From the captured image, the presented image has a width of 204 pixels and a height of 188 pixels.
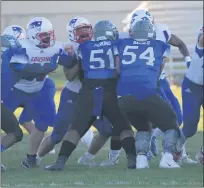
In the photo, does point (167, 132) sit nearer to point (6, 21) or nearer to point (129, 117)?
point (129, 117)

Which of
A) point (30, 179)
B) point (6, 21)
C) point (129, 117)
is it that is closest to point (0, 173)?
point (30, 179)

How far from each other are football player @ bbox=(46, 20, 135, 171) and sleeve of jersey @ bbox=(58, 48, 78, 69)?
0.28 ft

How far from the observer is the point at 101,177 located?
7.32 m

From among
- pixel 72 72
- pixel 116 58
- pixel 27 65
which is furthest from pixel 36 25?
pixel 116 58

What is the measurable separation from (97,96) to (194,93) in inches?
38.7

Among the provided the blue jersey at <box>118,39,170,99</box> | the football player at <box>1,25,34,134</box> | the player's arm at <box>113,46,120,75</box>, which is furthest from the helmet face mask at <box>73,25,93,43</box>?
the football player at <box>1,25,34,134</box>

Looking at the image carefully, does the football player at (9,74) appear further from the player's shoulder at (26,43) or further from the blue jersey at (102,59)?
the blue jersey at (102,59)

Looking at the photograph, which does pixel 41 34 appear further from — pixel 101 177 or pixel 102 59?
pixel 101 177

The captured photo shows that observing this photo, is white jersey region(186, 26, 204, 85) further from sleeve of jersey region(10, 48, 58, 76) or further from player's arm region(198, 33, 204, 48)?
sleeve of jersey region(10, 48, 58, 76)

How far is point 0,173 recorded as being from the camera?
290 inches

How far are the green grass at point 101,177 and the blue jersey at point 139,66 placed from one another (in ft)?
2.46

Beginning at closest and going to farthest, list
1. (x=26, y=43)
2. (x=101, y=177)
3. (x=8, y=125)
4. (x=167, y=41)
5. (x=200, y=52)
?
(x=101, y=177) → (x=8, y=125) → (x=26, y=43) → (x=200, y=52) → (x=167, y=41)

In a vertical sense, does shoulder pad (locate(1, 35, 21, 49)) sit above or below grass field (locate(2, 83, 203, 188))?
above

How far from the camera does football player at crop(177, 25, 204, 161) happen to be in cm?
823
